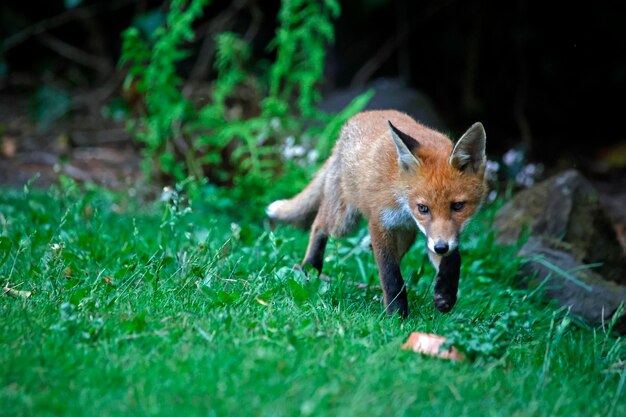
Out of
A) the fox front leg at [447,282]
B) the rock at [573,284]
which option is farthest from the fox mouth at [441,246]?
the rock at [573,284]

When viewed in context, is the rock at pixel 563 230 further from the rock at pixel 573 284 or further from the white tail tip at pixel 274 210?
the white tail tip at pixel 274 210

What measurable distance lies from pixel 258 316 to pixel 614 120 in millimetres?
10324

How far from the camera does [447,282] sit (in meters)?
4.86

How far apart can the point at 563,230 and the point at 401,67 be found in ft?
20.0

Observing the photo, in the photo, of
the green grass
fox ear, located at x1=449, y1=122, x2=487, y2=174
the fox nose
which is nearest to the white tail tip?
the green grass

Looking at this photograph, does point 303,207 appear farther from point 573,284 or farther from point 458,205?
point 573,284

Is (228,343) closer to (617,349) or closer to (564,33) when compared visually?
(617,349)

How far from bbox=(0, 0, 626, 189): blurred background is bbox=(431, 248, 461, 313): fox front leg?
568cm

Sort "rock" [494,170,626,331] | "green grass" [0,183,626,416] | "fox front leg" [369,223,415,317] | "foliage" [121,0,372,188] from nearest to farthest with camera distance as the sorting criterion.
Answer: "green grass" [0,183,626,416] → "fox front leg" [369,223,415,317] → "rock" [494,170,626,331] → "foliage" [121,0,372,188]

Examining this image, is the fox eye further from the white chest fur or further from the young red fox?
the white chest fur

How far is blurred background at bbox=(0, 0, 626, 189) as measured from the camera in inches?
440

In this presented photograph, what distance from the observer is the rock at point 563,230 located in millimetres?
6090

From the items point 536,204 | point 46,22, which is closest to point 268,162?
point 536,204

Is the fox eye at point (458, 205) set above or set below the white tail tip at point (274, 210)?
above
